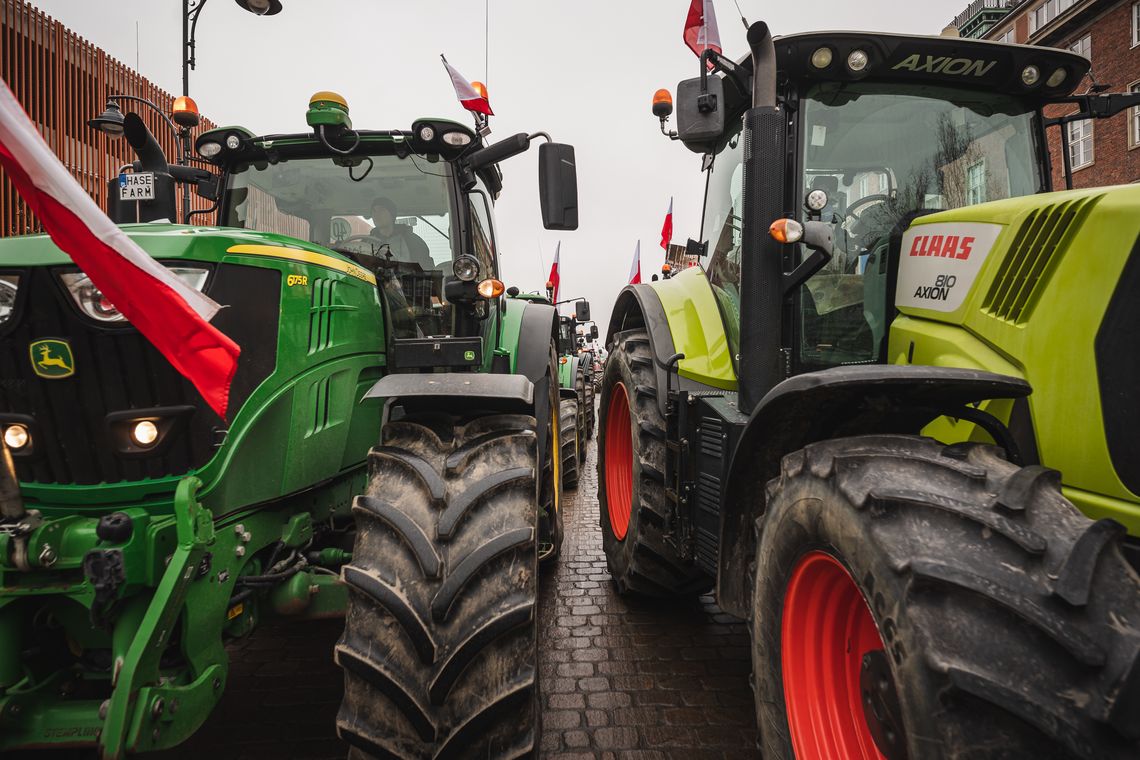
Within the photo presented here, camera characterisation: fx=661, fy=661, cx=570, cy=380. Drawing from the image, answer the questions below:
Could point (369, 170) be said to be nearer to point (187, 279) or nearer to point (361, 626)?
point (187, 279)

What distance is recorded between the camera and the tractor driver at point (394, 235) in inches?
131

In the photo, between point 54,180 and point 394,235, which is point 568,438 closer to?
point 394,235

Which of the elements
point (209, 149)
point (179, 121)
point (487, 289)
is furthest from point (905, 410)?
point (179, 121)

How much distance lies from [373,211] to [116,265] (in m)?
1.72

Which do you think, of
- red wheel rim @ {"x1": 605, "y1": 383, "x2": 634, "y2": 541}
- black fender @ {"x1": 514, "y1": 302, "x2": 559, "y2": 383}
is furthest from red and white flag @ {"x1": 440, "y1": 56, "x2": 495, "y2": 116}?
red wheel rim @ {"x1": 605, "y1": 383, "x2": 634, "y2": 541}

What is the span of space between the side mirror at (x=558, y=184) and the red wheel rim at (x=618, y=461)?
1229 mm

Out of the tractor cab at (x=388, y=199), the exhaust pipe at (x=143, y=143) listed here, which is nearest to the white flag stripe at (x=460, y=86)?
the tractor cab at (x=388, y=199)

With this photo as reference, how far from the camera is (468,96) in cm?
401

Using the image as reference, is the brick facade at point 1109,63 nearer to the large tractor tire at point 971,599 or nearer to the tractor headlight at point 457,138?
the tractor headlight at point 457,138

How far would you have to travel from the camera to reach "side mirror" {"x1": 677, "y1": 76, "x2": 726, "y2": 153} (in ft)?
7.54

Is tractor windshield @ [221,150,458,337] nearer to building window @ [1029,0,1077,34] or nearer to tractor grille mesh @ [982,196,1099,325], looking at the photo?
tractor grille mesh @ [982,196,1099,325]

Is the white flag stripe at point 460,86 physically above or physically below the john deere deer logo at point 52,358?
above

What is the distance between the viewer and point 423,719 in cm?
175

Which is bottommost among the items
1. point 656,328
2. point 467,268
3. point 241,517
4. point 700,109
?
point 241,517
